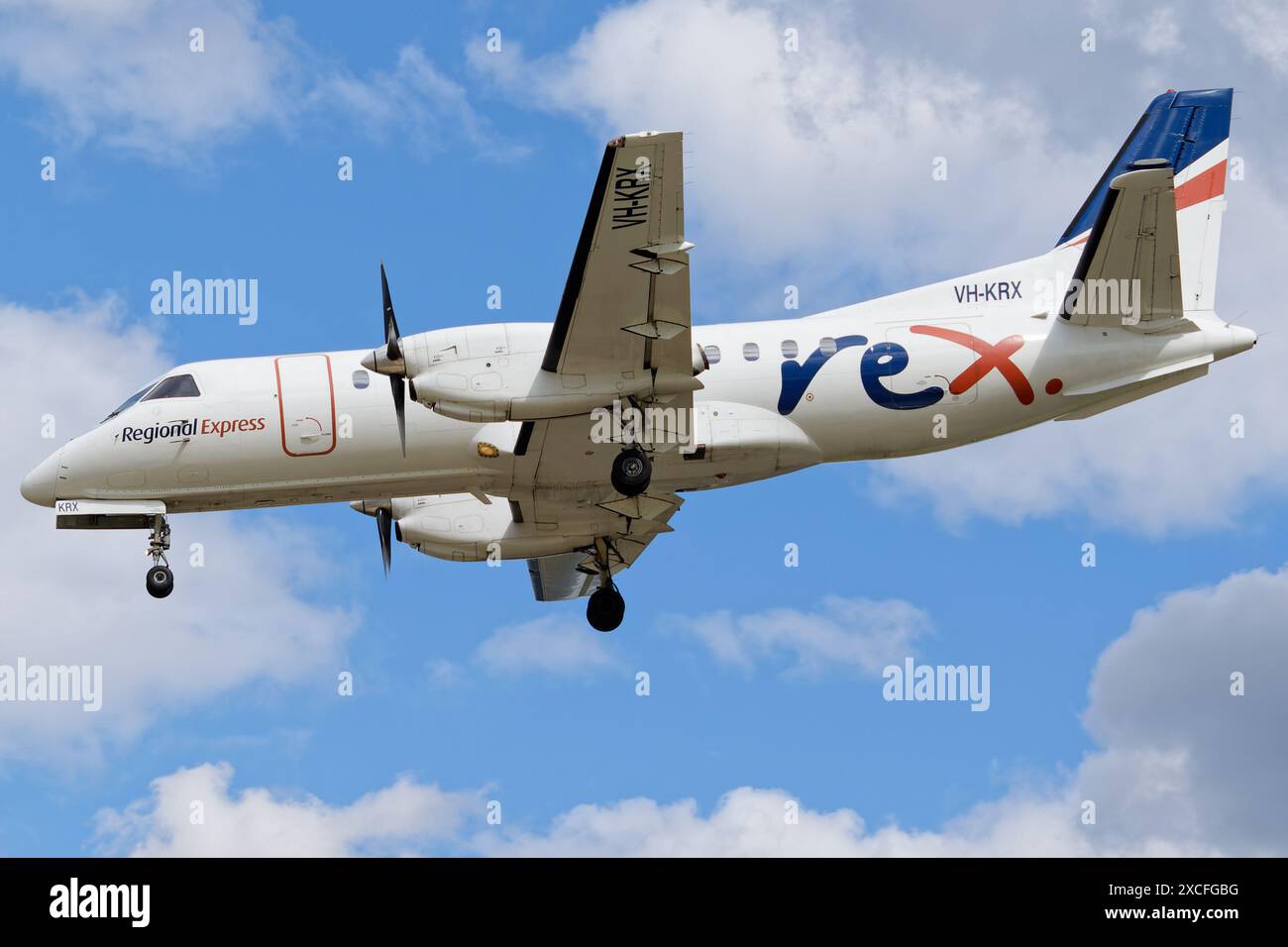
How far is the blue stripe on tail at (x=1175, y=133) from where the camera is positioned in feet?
95.2

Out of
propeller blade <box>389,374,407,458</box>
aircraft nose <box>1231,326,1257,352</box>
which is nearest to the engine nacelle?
propeller blade <box>389,374,407,458</box>

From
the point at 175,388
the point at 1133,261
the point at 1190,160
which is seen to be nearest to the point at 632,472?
the point at 175,388

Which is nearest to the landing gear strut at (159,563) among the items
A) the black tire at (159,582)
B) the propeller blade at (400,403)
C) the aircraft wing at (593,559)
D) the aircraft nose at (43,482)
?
the black tire at (159,582)

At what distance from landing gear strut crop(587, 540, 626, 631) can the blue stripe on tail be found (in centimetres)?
960

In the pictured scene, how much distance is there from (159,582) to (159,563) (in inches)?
11.9

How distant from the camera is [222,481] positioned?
25.2 meters

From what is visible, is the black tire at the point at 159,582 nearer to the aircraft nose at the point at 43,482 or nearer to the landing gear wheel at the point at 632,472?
the aircraft nose at the point at 43,482

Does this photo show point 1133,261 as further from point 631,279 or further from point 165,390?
point 165,390

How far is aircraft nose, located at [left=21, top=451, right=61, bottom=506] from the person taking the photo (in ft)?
83.9

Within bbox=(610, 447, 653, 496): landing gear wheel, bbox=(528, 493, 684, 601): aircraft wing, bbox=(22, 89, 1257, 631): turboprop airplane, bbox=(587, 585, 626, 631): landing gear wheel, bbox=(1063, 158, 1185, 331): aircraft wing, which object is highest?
bbox=(1063, 158, 1185, 331): aircraft wing

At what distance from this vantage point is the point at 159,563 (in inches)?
1003

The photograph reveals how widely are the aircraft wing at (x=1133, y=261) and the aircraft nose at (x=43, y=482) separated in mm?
15625

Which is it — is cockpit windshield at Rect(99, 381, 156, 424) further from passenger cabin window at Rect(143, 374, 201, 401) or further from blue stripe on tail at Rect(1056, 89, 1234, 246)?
blue stripe on tail at Rect(1056, 89, 1234, 246)
